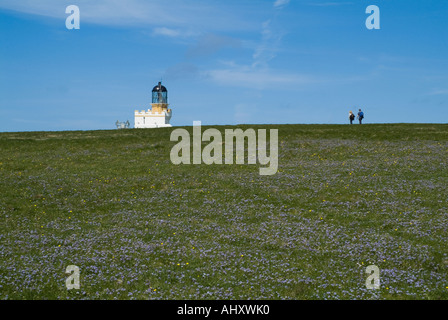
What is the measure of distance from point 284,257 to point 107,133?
153 ft

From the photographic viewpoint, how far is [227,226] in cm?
2066

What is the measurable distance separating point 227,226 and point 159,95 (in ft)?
371

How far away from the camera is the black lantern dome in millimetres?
128875
